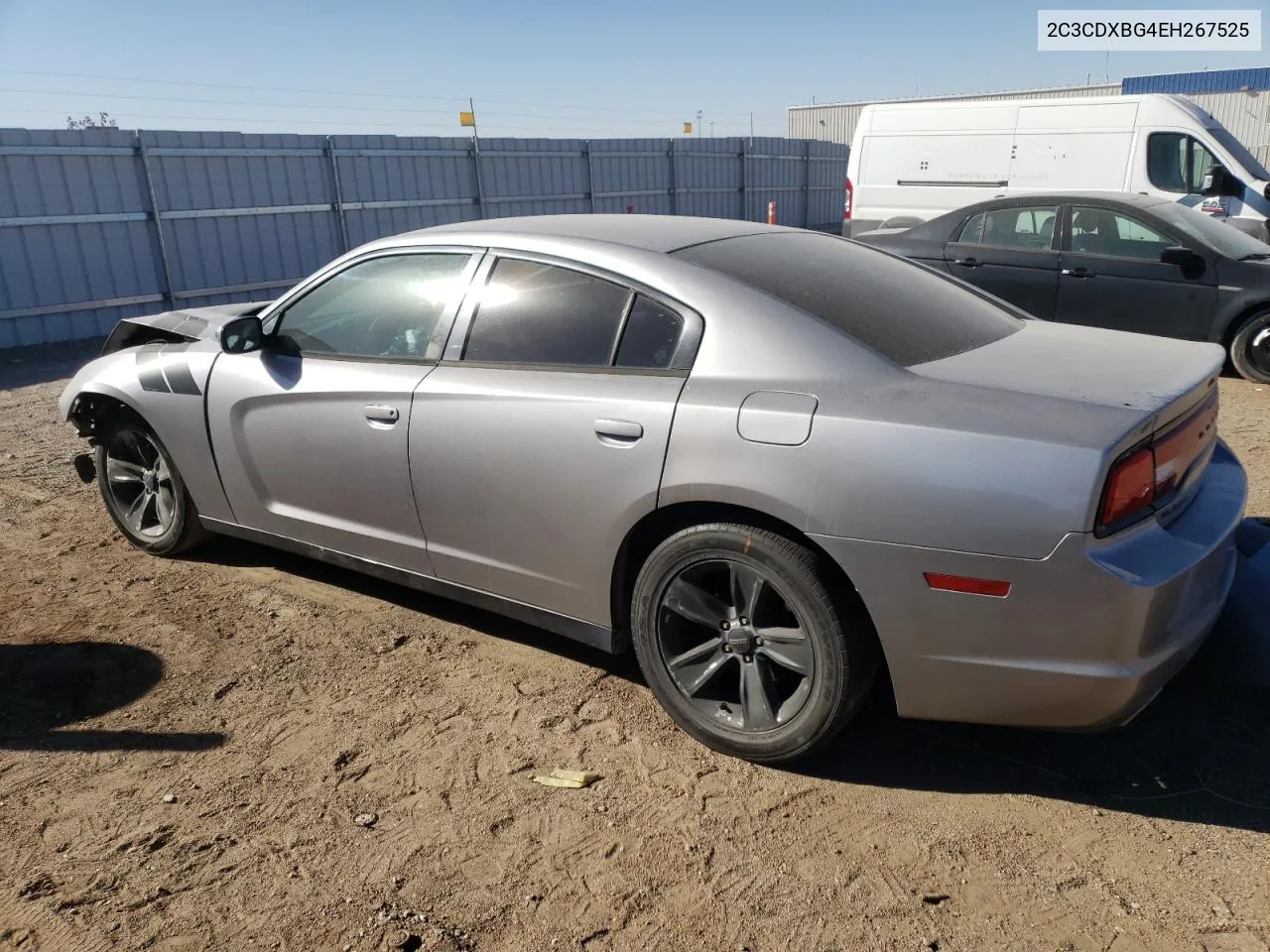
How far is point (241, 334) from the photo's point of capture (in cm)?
406

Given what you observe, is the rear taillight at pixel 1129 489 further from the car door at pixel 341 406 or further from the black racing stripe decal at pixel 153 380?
the black racing stripe decal at pixel 153 380

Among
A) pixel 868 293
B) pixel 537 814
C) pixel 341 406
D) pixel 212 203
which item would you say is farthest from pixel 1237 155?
pixel 212 203

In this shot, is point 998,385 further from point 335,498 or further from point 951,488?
point 335,498

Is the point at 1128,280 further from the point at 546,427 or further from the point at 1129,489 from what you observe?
the point at 546,427

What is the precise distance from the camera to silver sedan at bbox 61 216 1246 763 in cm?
254

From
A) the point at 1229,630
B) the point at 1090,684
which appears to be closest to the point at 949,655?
the point at 1090,684

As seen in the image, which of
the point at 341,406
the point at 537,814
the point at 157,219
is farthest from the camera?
the point at 157,219

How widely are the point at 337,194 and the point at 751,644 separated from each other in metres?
12.6

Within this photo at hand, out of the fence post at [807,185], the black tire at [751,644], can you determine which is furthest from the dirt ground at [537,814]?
the fence post at [807,185]

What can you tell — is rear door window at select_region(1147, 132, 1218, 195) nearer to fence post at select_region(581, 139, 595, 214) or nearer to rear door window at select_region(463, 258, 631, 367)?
fence post at select_region(581, 139, 595, 214)

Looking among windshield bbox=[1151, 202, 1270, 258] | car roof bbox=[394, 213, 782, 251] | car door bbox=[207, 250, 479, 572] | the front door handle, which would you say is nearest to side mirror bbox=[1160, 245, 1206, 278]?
windshield bbox=[1151, 202, 1270, 258]

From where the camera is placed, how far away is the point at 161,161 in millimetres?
12117

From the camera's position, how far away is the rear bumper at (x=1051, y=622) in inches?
97.4

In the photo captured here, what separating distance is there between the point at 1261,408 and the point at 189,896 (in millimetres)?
7411
